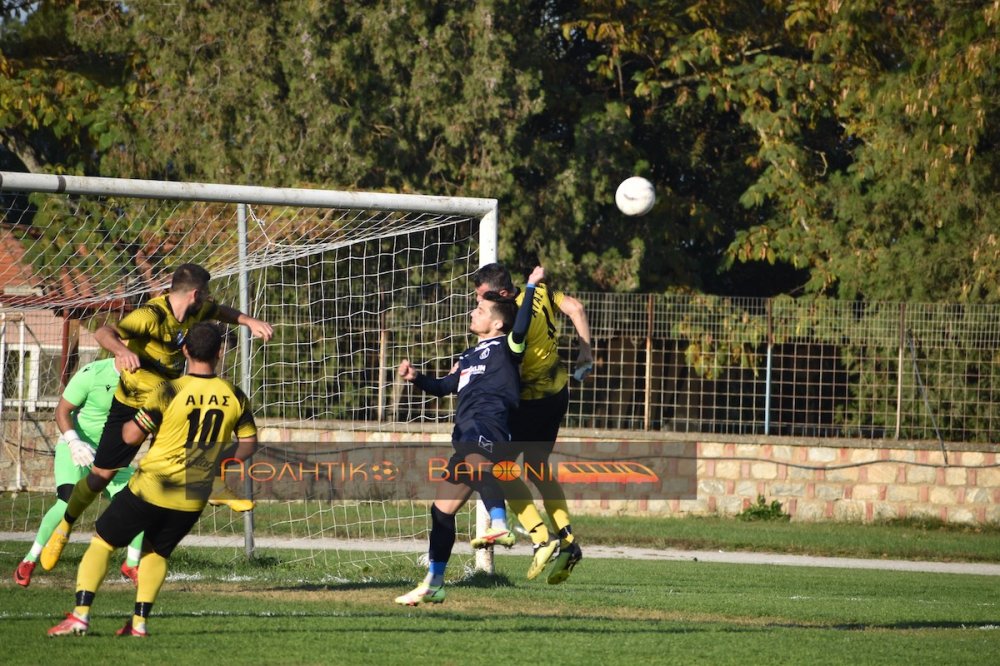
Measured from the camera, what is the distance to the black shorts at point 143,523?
7.21 m

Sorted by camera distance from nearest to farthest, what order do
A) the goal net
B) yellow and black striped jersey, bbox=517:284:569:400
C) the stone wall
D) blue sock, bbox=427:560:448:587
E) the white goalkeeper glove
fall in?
blue sock, bbox=427:560:448:587
yellow and black striped jersey, bbox=517:284:569:400
the white goalkeeper glove
the goal net
the stone wall

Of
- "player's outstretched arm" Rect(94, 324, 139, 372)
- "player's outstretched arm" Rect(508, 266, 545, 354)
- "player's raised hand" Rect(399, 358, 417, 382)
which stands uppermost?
"player's outstretched arm" Rect(508, 266, 545, 354)

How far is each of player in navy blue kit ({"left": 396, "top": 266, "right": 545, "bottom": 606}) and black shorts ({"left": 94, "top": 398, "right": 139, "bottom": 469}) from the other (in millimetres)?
2181

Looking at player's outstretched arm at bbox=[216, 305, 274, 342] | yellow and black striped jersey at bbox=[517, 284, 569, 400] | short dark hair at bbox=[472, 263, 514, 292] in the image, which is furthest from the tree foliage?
short dark hair at bbox=[472, 263, 514, 292]

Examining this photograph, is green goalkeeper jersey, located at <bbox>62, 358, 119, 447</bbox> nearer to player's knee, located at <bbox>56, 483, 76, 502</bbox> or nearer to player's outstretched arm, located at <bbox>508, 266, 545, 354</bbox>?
player's knee, located at <bbox>56, 483, 76, 502</bbox>

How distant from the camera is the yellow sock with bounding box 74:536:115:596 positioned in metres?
7.29

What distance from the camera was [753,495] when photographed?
19578mm

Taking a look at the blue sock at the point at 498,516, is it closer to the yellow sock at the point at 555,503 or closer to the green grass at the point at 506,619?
the yellow sock at the point at 555,503

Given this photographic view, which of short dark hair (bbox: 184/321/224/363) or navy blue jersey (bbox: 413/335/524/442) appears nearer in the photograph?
short dark hair (bbox: 184/321/224/363)

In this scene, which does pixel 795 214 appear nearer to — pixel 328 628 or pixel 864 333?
pixel 864 333

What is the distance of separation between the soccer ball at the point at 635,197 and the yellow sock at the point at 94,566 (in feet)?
35.7

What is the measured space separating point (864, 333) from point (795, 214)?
10.9 ft

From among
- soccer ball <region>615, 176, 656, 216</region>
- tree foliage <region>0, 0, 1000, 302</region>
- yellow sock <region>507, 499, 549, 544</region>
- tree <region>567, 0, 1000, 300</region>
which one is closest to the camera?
yellow sock <region>507, 499, 549, 544</region>

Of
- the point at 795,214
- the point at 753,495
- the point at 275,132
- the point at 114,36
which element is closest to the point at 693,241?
the point at 795,214
